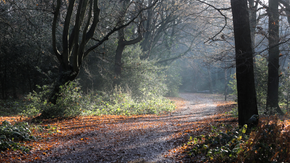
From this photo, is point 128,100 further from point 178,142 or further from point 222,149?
point 222,149

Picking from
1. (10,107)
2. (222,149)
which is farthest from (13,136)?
(10,107)

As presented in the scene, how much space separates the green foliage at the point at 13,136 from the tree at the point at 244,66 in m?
5.50

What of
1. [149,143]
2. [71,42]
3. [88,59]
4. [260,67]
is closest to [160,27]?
[88,59]

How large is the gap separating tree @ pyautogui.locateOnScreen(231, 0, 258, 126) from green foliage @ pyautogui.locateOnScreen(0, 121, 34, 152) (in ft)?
18.0

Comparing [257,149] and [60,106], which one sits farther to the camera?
[60,106]

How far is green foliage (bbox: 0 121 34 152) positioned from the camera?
14.9 feet

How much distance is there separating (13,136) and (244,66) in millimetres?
6166

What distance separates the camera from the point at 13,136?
16.6 ft

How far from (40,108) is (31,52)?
7273 millimetres

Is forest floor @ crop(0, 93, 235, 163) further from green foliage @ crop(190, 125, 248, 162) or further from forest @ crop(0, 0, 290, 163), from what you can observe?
green foliage @ crop(190, 125, 248, 162)

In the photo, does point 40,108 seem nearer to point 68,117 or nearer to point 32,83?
point 68,117

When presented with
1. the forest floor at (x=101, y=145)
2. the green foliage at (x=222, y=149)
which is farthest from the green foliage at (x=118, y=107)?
the green foliage at (x=222, y=149)

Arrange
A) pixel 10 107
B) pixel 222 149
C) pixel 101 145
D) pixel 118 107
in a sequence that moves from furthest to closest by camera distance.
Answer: pixel 10 107, pixel 118 107, pixel 101 145, pixel 222 149

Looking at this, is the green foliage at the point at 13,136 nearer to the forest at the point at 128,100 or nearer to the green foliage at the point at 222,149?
the forest at the point at 128,100
